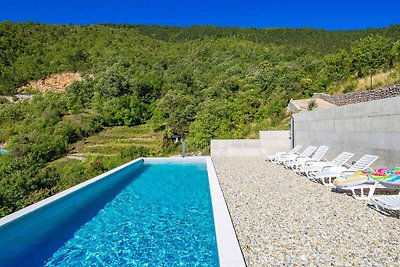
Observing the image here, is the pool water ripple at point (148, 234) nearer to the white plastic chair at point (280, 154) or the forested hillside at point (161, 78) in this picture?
the white plastic chair at point (280, 154)

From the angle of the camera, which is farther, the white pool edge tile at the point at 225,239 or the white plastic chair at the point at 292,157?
the white plastic chair at the point at 292,157

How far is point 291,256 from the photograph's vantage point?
2.84 m

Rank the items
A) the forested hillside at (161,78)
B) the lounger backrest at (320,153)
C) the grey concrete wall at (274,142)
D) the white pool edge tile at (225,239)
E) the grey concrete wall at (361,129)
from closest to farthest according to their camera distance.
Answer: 1. the white pool edge tile at (225,239)
2. the grey concrete wall at (361,129)
3. the lounger backrest at (320,153)
4. the grey concrete wall at (274,142)
5. the forested hillside at (161,78)

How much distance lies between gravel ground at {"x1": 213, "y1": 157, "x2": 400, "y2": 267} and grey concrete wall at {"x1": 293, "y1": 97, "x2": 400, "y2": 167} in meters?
1.39

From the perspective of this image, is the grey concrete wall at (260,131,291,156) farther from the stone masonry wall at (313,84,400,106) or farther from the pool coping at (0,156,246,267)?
the pool coping at (0,156,246,267)

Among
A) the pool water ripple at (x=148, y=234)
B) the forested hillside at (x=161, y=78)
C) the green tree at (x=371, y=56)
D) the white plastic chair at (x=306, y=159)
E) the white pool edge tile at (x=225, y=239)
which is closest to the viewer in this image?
the white pool edge tile at (x=225, y=239)

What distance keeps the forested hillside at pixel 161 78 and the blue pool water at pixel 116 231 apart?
411 cm

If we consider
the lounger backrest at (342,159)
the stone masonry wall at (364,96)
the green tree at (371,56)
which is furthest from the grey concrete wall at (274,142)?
the green tree at (371,56)

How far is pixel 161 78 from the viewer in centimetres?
3647

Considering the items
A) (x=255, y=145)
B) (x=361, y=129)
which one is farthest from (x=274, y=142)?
Answer: (x=361, y=129)

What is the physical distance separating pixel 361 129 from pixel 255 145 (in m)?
6.21

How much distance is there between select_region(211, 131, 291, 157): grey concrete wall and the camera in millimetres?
12336

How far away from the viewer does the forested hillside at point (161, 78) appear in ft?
58.9

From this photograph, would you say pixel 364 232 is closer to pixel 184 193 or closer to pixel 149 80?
pixel 184 193
